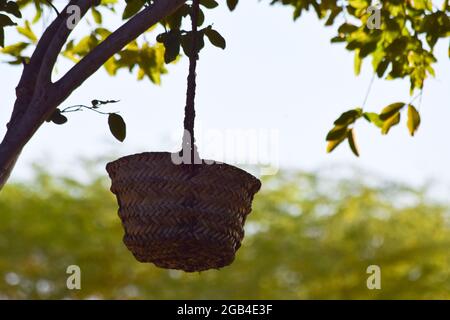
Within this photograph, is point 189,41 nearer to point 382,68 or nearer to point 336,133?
point 336,133

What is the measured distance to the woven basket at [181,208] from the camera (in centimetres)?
322

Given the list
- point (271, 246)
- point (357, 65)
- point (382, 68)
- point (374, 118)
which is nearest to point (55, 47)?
point (374, 118)

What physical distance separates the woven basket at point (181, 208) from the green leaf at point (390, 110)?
131cm

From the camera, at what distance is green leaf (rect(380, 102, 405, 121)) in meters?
4.46

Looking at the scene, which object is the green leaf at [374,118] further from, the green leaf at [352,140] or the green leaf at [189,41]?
the green leaf at [189,41]

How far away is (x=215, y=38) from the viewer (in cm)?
390

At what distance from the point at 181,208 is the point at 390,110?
1613 millimetres

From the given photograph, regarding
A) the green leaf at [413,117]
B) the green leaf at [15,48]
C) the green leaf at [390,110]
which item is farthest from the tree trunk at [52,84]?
the green leaf at [15,48]

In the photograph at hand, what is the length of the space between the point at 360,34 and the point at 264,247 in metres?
11.7

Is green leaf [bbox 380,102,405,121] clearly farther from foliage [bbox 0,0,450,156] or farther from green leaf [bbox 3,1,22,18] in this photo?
green leaf [bbox 3,1,22,18]
